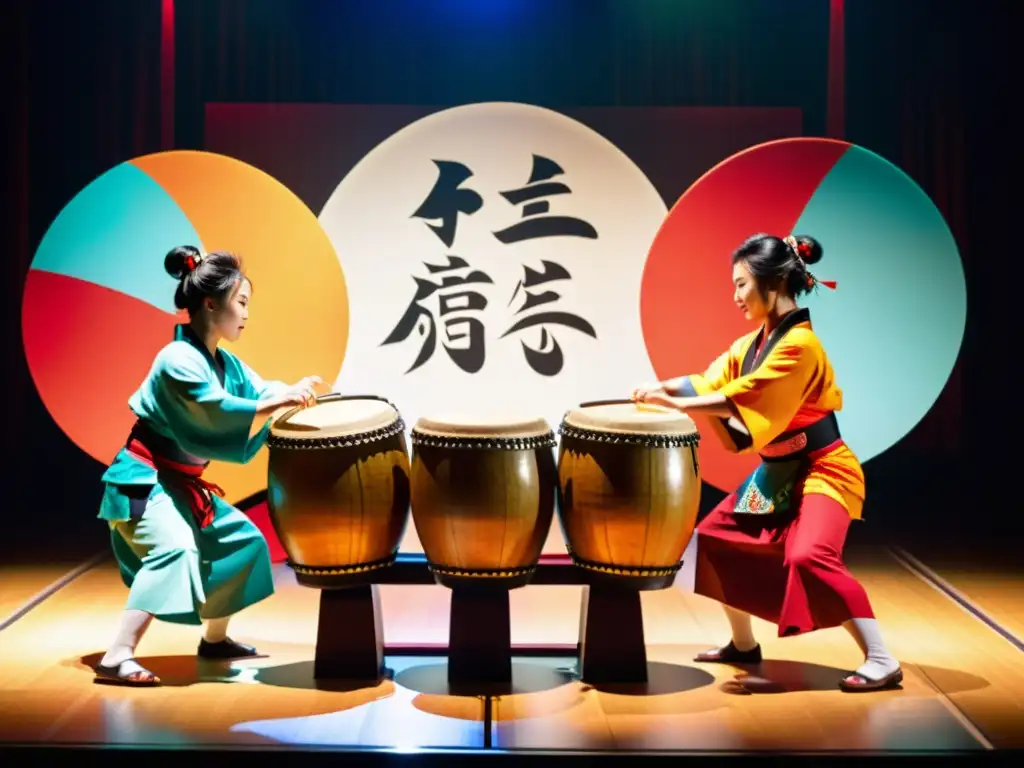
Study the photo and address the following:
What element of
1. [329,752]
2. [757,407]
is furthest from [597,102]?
[329,752]

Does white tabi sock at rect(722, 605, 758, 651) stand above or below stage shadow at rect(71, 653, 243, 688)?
above

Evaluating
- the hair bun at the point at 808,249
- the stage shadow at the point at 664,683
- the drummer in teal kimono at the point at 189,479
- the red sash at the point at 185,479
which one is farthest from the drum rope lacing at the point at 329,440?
the hair bun at the point at 808,249

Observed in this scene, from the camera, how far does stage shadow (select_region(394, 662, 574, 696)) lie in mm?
3008

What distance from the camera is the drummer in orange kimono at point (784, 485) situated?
3010 millimetres

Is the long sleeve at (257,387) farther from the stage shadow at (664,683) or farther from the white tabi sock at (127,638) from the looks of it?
the stage shadow at (664,683)

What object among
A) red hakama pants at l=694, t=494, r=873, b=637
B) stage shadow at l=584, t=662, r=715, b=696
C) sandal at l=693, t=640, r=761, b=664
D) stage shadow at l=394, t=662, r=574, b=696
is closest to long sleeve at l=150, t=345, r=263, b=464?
stage shadow at l=394, t=662, r=574, b=696

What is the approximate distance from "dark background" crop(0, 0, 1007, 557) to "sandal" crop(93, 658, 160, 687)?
5.91ft

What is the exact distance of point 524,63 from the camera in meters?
5.34

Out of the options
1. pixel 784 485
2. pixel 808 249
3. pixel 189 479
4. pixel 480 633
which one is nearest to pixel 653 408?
pixel 784 485

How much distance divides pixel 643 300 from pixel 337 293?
1010mm

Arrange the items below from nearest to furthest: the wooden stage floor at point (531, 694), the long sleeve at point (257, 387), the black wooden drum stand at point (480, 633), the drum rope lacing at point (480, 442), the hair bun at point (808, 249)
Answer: the wooden stage floor at point (531, 694), the drum rope lacing at point (480, 442), the black wooden drum stand at point (480, 633), the hair bun at point (808, 249), the long sleeve at point (257, 387)

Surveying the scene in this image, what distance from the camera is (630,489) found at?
2.92 metres

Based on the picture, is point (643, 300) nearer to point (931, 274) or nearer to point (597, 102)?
point (931, 274)

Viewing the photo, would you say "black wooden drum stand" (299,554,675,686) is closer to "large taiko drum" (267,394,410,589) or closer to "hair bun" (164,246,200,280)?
"large taiko drum" (267,394,410,589)
